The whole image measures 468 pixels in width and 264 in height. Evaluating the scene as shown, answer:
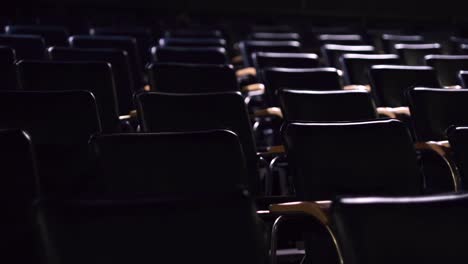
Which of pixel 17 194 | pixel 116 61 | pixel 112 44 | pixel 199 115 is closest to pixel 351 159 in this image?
pixel 199 115

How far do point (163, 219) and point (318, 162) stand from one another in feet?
1.93

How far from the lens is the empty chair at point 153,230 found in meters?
0.84

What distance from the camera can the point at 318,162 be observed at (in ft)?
4.63

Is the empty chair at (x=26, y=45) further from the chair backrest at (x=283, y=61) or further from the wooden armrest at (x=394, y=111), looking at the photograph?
the wooden armrest at (x=394, y=111)

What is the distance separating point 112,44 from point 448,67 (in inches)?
57.7

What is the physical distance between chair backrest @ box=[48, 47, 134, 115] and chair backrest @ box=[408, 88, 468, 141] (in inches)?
37.7

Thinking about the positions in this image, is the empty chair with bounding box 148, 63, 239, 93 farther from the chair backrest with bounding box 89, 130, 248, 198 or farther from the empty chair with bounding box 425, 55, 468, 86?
the empty chair with bounding box 425, 55, 468, 86

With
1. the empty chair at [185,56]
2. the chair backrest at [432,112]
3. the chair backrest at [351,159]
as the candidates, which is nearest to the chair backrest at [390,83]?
the chair backrest at [432,112]

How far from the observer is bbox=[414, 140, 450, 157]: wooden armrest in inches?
66.6

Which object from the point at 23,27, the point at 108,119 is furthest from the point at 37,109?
the point at 23,27

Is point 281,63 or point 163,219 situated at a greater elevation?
point 163,219

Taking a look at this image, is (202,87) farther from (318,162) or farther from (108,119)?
(318,162)

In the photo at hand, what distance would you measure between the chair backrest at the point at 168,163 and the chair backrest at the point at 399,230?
1.11 feet

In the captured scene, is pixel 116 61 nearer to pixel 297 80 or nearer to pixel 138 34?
pixel 297 80
